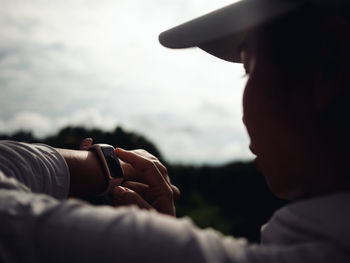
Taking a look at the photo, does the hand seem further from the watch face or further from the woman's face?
the woman's face

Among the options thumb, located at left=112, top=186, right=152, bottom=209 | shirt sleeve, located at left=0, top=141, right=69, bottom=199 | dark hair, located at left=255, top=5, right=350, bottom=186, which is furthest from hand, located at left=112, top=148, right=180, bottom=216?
dark hair, located at left=255, top=5, right=350, bottom=186

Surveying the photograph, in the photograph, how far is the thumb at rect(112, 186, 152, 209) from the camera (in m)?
1.57

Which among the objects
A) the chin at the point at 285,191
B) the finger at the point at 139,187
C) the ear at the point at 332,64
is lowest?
the finger at the point at 139,187

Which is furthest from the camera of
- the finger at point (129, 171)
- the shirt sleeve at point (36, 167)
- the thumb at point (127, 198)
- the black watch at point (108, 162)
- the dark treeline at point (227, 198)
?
the dark treeline at point (227, 198)

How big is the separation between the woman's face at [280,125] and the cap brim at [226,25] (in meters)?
0.10

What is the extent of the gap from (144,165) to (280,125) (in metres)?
0.94

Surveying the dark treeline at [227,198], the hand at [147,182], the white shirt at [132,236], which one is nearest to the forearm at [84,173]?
the hand at [147,182]

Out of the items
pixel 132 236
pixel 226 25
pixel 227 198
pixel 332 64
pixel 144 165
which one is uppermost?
pixel 226 25

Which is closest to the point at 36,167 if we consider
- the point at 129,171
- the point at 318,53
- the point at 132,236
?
the point at 129,171

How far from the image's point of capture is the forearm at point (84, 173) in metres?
1.65

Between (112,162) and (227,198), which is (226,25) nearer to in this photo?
(112,162)

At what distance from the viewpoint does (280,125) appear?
3.72ft

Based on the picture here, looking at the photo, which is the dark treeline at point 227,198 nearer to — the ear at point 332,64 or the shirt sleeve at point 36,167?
the shirt sleeve at point 36,167

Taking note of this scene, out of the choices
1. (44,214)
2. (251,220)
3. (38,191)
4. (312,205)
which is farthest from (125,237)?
(251,220)
